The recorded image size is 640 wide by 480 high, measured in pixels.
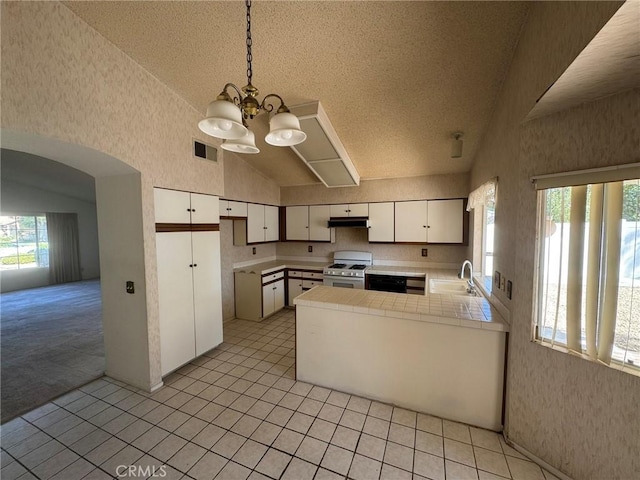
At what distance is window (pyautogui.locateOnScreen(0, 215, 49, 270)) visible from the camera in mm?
6406

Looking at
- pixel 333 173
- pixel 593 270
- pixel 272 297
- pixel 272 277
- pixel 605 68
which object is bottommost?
pixel 272 297

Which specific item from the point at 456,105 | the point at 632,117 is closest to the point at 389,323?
the point at 632,117

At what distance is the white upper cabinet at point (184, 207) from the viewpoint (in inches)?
96.0

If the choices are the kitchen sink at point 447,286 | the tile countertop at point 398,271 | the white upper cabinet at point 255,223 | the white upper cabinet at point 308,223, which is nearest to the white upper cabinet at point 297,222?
the white upper cabinet at point 308,223

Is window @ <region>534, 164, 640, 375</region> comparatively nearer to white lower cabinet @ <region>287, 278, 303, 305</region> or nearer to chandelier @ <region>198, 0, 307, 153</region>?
chandelier @ <region>198, 0, 307, 153</region>

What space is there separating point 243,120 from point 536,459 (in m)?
2.85

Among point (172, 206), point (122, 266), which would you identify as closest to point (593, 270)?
point (172, 206)

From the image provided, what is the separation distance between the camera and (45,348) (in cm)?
325

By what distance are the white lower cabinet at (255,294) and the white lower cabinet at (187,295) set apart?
0.93m

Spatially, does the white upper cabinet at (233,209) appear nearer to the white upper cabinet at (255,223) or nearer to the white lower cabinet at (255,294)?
the white upper cabinet at (255,223)

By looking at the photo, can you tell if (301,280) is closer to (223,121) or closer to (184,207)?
(184,207)

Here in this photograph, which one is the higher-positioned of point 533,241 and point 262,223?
point 262,223

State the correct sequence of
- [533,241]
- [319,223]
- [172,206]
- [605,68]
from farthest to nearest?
1. [319,223]
2. [172,206]
3. [533,241]
4. [605,68]

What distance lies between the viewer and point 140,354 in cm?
242
